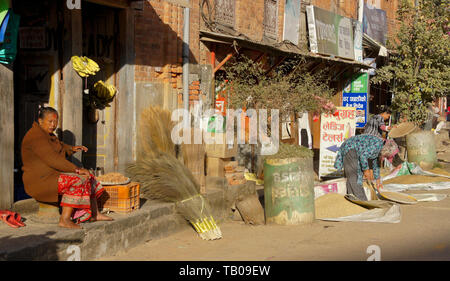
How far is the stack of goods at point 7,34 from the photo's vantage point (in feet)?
19.8

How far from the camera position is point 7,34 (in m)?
6.20

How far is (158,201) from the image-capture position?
24.7 ft

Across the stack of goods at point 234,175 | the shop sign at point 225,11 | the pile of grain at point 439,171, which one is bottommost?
the pile of grain at point 439,171

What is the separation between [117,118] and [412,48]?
397 inches

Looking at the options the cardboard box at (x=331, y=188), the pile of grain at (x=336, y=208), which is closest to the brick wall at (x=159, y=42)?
the cardboard box at (x=331, y=188)

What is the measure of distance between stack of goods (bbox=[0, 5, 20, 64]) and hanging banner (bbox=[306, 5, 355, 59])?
9777 millimetres

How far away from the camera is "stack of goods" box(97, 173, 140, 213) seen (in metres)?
6.69

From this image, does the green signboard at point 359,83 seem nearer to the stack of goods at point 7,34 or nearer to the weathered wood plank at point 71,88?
the weathered wood plank at point 71,88

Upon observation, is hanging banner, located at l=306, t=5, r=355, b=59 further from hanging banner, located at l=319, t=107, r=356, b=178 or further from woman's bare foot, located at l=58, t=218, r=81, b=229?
woman's bare foot, located at l=58, t=218, r=81, b=229

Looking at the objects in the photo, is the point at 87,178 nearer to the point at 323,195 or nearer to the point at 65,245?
the point at 65,245

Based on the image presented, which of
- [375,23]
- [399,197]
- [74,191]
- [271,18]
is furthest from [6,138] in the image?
[375,23]

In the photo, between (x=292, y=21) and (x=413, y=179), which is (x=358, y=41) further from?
(x=413, y=179)

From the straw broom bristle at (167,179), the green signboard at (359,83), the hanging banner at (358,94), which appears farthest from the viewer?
the green signboard at (359,83)

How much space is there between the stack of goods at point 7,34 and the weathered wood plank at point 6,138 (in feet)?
0.42
